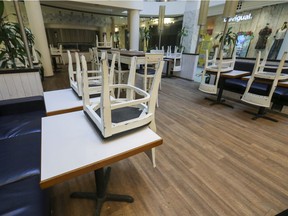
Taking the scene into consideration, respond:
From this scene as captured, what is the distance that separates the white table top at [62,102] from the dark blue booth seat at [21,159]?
0.30 meters

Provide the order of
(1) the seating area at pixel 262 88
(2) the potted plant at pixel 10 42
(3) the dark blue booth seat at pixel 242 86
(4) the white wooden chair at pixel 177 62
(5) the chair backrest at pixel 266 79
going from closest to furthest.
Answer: (2) the potted plant at pixel 10 42 → (5) the chair backrest at pixel 266 79 → (1) the seating area at pixel 262 88 → (3) the dark blue booth seat at pixel 242 86 → (4) the white wooden chair at pixel 177 62

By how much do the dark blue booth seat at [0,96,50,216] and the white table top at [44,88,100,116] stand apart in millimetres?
301

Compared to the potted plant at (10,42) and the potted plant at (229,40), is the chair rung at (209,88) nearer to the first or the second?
the potted plant at (229,40)

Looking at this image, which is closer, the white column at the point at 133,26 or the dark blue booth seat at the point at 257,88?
the dark blue booth seat at the point at 257,88

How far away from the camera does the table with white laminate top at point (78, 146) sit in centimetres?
66

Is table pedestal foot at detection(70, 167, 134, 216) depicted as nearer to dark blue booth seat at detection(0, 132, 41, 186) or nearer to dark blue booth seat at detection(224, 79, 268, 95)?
dark blue booth seat at detection(0, 132, 41, 186)

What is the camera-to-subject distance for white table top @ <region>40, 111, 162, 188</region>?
0.66 meters

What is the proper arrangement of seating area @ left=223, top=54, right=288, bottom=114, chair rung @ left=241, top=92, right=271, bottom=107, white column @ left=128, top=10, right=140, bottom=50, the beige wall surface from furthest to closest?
white column @ left=128, top=10, right=140, bottom=50, the beige wall surface, seating area @ left=223, top=54, right=288, bottom=114, chair rung @ left=241, top=92, right=271, bottom=107

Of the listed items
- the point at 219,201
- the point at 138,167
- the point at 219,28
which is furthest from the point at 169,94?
the point at 219,28

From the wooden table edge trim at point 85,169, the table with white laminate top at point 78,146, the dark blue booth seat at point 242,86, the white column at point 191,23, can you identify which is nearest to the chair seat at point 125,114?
the table with white laminate top at point 78,146

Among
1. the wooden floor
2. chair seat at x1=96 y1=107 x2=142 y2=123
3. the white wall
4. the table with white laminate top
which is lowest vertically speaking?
the wooden floor

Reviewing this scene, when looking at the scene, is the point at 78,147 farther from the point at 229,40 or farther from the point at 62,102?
the point at 229,40

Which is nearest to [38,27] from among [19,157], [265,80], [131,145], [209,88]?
[19,157]

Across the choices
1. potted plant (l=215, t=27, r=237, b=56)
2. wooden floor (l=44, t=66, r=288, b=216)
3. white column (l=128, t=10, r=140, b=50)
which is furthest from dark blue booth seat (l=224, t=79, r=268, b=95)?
white column (l=128, t=10, r=140, b=50)
